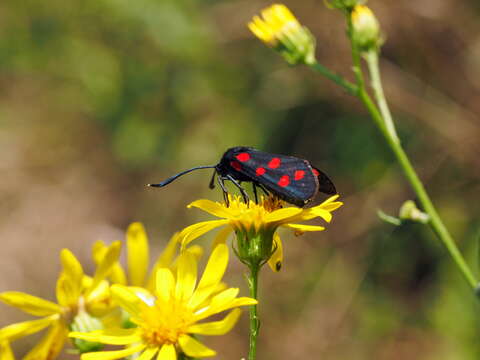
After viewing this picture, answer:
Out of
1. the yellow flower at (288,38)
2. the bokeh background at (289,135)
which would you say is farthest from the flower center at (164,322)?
the bokeh background at (289,135)

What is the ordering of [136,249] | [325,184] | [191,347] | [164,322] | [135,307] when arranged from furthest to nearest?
1. [136,249]
2. [325,184]
3. [135,307]
4. [164,322]
5. [191,347]

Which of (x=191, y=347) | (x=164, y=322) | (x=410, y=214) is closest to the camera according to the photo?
(x=191, y=347)

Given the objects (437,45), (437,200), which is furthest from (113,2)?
(437,200)

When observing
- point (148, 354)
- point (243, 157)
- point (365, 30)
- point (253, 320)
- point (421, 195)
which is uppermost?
point (365, 30)

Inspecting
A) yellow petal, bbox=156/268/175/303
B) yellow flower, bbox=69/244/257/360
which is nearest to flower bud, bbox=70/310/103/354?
yellow flower, bbox=69/244/257/360

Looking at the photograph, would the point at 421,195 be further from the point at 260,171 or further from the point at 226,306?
the point at 226,306

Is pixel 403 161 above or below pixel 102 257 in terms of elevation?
above

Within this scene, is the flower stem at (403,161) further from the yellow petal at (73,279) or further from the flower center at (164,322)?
the yellow petal at (73,279)

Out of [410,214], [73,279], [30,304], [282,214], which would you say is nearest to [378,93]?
[410,214]
